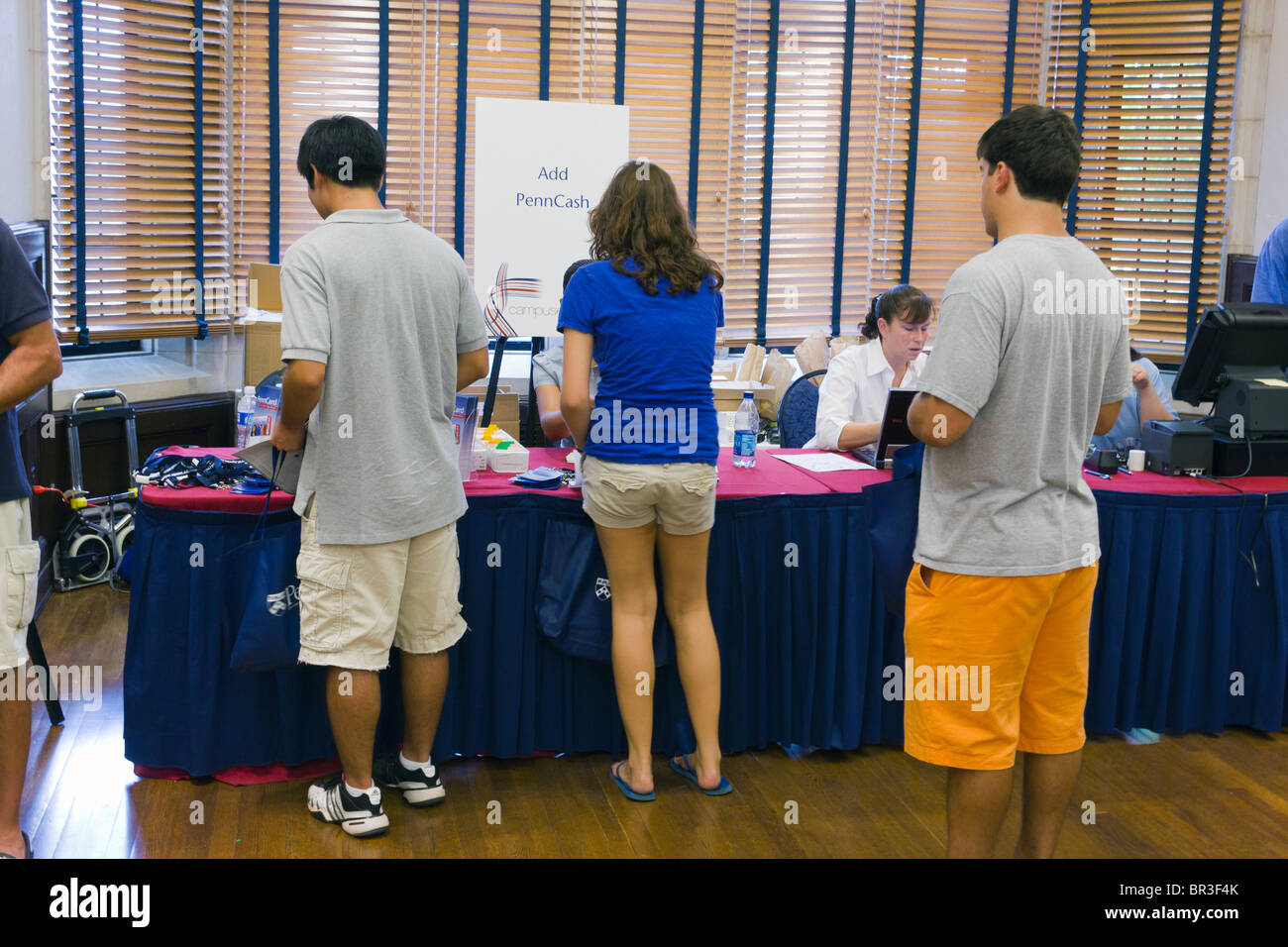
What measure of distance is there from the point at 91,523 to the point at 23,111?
5.47ft

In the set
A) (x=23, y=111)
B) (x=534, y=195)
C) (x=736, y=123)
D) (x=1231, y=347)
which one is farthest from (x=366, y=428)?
(x=736, y=123)

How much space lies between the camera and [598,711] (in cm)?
333

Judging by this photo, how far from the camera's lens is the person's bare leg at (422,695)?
2.95 metres

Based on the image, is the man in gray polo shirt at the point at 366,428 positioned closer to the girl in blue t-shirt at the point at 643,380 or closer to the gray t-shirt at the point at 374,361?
the gray t-shirt at the point at 374,361

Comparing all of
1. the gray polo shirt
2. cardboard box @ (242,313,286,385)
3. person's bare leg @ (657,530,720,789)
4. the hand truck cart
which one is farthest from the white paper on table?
the hand truck cart

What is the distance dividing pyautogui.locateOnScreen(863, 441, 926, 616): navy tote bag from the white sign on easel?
10.6ft

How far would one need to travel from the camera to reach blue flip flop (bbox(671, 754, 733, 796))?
124 inches

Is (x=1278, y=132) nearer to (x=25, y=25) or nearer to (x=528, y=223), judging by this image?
(x=528, y=223)

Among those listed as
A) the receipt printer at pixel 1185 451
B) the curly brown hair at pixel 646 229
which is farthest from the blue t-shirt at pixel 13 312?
the receipt printer at pixel 1185 451

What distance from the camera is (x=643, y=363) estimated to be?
2.86 meters

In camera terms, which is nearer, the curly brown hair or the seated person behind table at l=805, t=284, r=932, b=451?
the curly brown hair

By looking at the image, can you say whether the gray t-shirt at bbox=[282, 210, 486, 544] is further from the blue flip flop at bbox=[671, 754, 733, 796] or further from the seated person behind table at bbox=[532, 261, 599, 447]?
the blue flip flop at bbox=[671, 754, 733, 796]

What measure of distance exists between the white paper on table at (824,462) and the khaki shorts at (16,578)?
6.79ft

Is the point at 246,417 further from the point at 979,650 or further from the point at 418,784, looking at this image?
the point at 979,650
